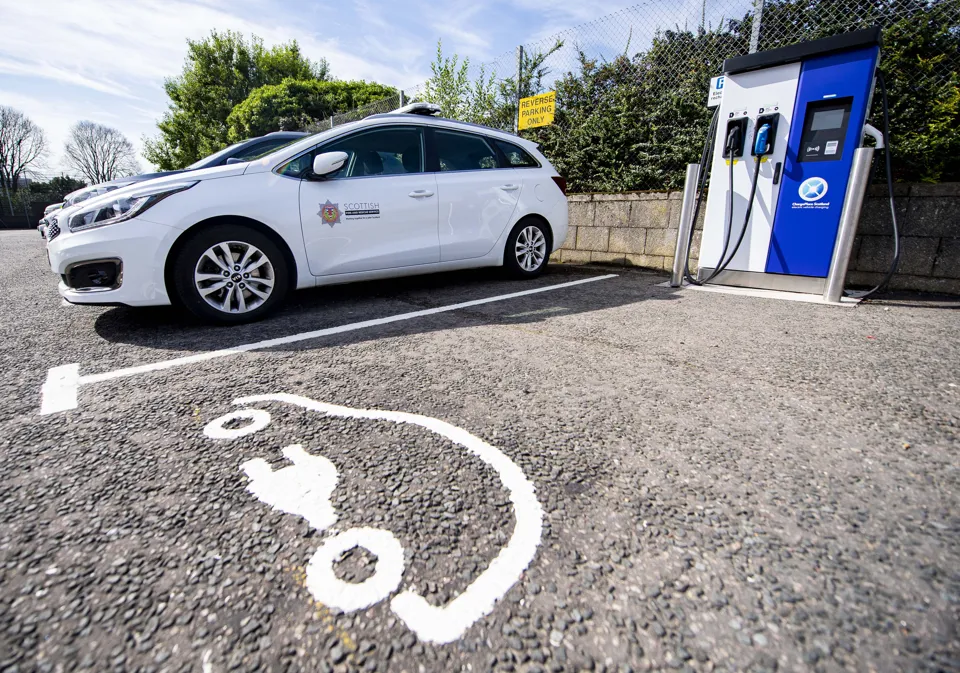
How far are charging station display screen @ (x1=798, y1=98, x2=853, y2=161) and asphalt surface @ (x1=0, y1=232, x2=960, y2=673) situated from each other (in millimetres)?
2300

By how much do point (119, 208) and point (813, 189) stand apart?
5.87 metres

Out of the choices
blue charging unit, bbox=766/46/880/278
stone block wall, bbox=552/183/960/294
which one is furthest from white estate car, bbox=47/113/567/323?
blue charging unit, bbox=766/46/880/278

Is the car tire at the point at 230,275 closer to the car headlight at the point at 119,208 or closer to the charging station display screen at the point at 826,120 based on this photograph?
the car headlight at the point at 119,208

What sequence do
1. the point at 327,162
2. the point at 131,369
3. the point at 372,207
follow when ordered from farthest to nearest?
1. the point at 372,207
2. the point at 327,162
3. the point at 131,369

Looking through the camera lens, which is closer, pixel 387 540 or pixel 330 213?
pixel 387 540

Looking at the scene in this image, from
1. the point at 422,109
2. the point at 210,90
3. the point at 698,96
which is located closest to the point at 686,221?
the point at 698,96

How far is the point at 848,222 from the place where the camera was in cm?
431

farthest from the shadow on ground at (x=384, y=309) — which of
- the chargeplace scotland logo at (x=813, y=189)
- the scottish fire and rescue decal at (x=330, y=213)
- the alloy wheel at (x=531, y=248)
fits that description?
the chargeplace scotland logo at (x=813, y=189)

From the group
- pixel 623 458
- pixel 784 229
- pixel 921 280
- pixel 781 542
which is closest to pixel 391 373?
pixel 623 458

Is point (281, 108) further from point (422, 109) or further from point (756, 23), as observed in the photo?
point (756, 23)

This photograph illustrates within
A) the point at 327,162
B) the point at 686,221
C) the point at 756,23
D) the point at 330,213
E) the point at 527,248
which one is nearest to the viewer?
the point at 327,162

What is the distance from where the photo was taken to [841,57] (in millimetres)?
4246

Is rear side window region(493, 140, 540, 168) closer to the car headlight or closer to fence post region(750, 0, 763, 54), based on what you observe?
fence post region(750, 0, 763, 54)

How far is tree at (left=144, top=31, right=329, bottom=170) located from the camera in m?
34.0
